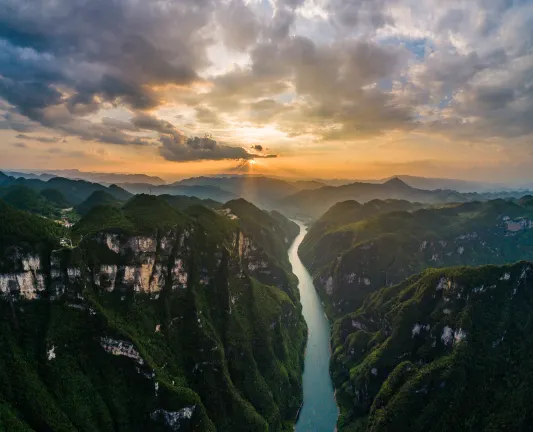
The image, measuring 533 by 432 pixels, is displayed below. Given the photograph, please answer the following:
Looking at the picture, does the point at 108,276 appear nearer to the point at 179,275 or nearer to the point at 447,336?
the point at 179,275

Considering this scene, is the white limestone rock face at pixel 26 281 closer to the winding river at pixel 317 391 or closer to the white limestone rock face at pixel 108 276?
the white limestone rock face at pixel 108 276

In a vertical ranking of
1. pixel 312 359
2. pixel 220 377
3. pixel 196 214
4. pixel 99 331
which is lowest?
pixel 312 359

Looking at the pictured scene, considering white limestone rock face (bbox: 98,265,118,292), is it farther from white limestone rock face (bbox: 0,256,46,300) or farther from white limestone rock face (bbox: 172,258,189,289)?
white limestone rock face (bbox: 172,258,189,289)

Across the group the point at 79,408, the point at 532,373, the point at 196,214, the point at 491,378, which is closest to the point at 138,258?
the point at 79,408

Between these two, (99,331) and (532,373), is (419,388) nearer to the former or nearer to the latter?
(532,373)

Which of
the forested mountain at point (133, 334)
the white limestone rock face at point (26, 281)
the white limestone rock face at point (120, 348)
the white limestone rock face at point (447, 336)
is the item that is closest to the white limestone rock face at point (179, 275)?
the forested mountain at point (133, 334)

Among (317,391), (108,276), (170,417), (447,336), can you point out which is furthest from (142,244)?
(447,336)

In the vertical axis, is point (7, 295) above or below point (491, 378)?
above
